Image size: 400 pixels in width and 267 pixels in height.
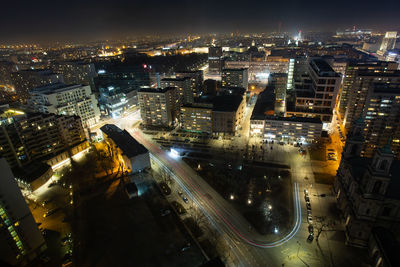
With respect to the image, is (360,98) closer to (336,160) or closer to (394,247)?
(336,160)

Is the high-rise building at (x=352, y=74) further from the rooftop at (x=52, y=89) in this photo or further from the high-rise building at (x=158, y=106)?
the rooftop at (x=52, y=89)

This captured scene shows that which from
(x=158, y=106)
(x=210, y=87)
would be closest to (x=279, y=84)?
(x=210, y=87)

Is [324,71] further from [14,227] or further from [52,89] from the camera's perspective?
[52,89]

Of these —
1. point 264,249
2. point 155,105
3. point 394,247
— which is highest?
point 155,105

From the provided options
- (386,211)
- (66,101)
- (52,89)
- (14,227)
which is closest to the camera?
(14,227)

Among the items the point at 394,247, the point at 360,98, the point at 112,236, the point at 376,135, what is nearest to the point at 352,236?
the point at 394,247

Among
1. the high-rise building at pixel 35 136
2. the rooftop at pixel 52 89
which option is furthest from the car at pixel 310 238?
the rooftop at pixel 52 89
